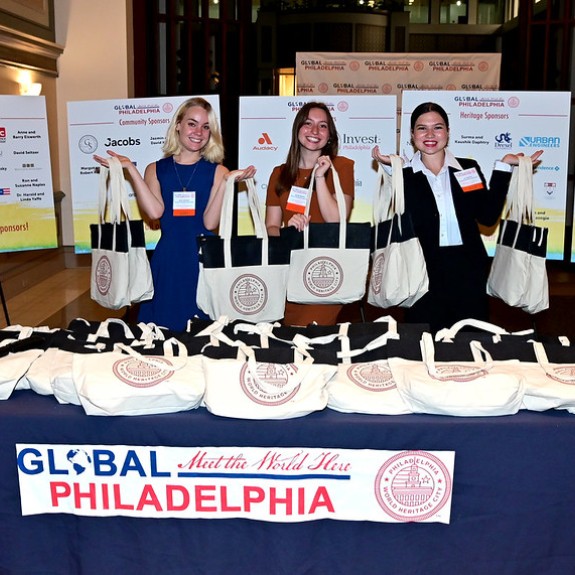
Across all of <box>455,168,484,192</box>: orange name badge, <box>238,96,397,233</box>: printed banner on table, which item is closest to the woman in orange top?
<box>455,168,484,192</box>: orange name badge

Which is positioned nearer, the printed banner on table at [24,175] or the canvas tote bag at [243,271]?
the canvas tote bag at [243,271]

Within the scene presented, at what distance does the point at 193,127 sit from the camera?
317 cm

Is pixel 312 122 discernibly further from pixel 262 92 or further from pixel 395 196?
pixel 262 92

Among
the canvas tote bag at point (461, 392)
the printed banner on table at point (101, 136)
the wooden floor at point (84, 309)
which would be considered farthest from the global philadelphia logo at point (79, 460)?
the wooden floor at point (84, 309)

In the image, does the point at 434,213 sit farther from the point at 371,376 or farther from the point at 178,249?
the point at 371,376

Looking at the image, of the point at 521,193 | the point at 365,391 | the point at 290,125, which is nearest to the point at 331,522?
the point at 365,391

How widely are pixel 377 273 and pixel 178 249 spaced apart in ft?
2.69

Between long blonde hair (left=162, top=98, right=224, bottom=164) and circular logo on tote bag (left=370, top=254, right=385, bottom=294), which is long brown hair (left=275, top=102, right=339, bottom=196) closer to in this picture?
long blonde hair (left=162, top=98, right=224, bottom=164)

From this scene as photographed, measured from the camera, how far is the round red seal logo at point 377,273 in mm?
3070

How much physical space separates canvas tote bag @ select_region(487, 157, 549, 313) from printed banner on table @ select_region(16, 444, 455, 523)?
4.87 feet

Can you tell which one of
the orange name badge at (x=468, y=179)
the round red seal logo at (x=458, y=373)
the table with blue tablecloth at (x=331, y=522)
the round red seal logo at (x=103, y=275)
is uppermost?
the orange name badge at (x=468, y=179)

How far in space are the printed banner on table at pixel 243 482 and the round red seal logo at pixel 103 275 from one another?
140 cm

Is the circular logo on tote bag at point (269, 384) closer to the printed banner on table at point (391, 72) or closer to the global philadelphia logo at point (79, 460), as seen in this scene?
the global philadelphia logo at point (79, 460)

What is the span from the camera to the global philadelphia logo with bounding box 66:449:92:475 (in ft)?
6.02
